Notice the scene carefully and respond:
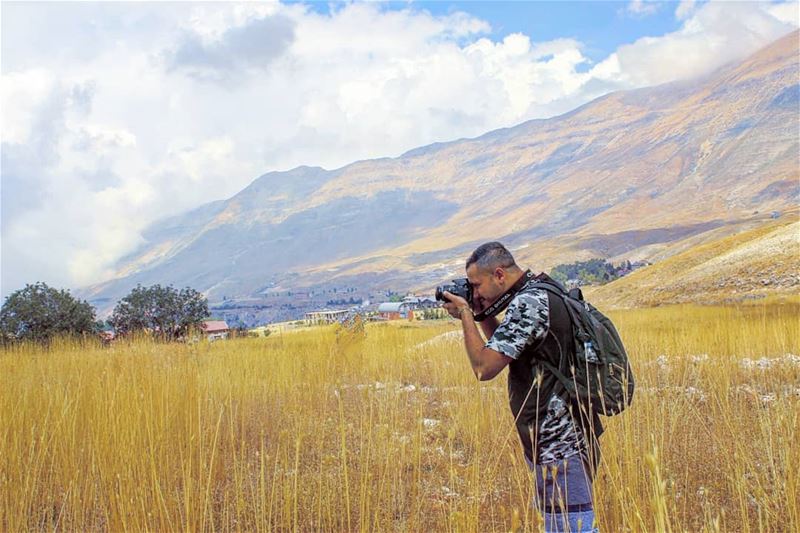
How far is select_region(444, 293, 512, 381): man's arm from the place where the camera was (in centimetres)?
215

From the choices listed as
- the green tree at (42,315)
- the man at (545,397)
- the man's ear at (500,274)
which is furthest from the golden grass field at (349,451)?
the green tree at (42,315)

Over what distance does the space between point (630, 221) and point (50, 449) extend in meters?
177

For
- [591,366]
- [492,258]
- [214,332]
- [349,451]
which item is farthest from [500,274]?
[214,332]

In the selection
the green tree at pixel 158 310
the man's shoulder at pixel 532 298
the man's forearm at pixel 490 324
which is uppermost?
the green tree at pixel 158 310

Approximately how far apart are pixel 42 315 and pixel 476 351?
13891 millimetres

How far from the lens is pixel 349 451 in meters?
4.04

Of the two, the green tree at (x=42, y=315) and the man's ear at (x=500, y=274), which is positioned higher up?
the green tree at (x=42, y=315)

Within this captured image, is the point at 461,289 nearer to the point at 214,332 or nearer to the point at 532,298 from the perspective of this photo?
the point at 532,298

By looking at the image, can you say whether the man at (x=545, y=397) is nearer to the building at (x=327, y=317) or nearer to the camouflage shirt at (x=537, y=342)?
the camouflage shirt at (x=537, y=342)

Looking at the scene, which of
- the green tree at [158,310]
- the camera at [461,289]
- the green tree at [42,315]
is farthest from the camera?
the green tree at [158,310]

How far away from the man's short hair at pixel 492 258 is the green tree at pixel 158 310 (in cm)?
1315

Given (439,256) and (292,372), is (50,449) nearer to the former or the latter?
(292,372)

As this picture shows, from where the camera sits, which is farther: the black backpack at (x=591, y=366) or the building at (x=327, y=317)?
the building at (x=327, y=317)

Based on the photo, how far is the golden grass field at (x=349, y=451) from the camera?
7.96 feet
